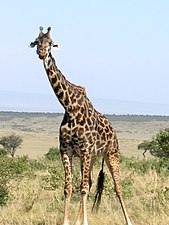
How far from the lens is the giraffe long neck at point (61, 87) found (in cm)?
682

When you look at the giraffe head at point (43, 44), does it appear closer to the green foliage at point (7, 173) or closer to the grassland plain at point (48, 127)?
the green foliage at point (7, 173)

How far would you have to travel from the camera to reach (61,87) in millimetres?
6918

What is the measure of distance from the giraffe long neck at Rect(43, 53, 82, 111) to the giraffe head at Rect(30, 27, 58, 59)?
22cm

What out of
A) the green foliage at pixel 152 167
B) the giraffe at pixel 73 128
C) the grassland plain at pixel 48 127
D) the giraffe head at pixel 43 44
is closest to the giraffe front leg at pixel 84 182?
the giraffe at pixel 73 128

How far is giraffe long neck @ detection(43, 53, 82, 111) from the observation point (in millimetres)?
6824

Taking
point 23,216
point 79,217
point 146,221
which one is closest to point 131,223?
point 146,221

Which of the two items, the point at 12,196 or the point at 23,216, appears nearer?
the point at 23,216

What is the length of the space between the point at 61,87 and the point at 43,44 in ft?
2.21

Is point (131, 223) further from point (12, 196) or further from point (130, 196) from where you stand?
point (12, 196)

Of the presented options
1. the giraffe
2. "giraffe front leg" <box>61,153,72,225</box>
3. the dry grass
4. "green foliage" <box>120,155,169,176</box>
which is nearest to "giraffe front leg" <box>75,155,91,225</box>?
the giraffe

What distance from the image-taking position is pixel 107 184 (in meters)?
11.7

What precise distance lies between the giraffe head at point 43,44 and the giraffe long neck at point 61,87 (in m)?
0.22

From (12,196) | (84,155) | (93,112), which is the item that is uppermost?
(93,112)

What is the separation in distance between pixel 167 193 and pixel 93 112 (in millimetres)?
3195
